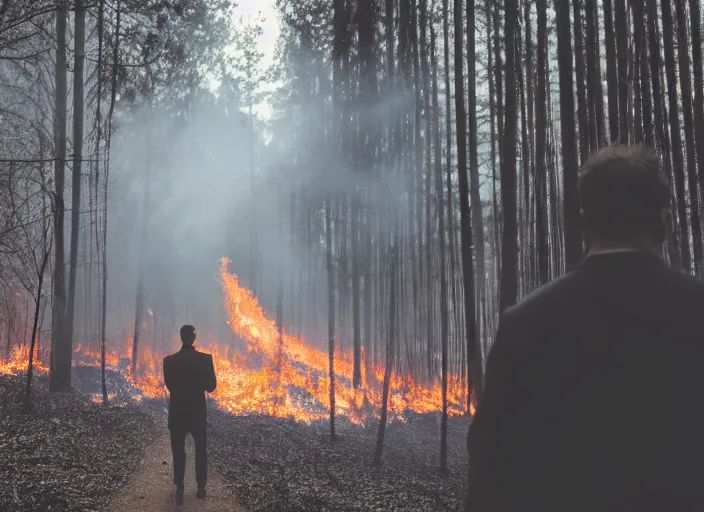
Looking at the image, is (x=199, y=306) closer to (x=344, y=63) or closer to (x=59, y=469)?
(x=344, y=63)

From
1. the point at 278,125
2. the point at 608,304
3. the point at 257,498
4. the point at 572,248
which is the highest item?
the point at 278,125

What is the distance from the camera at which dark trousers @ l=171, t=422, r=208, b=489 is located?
21.8 ft

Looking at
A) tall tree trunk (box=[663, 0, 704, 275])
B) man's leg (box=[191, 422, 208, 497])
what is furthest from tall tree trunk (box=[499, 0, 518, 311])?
man's leg (box=[191, 422, 208, 497])

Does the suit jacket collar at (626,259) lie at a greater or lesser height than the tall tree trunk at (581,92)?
lesser

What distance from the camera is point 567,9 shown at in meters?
7.49

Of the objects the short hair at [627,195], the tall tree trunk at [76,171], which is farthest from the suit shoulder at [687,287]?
the tall tree trunk at [76,171]

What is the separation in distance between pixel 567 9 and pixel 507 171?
8.19 ft

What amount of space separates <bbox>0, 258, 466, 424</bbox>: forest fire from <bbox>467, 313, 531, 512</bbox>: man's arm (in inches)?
557

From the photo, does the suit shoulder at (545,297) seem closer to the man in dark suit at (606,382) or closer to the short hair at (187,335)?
the man in dark suit at (606,382)

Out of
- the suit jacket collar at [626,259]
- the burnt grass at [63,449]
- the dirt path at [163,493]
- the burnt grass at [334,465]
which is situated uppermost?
the suit jacket collar at [626,259]

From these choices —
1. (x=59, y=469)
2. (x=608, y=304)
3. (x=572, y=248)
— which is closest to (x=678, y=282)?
(x=608, y=304)

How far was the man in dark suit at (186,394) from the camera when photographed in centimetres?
664

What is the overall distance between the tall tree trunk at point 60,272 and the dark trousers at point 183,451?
7575 mm

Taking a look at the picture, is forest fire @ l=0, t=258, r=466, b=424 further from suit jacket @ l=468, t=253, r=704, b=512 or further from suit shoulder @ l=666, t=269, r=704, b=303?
suit shoulder @ l=666, t=269, r=704, b=303
